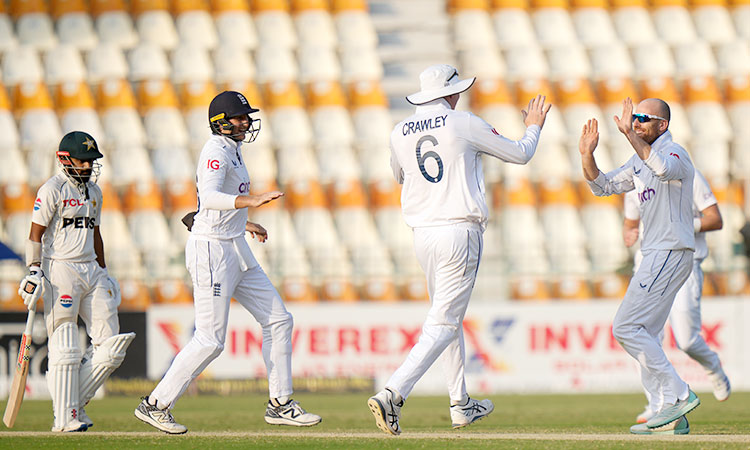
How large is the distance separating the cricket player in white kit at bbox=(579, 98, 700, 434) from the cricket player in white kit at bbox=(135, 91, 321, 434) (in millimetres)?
2162

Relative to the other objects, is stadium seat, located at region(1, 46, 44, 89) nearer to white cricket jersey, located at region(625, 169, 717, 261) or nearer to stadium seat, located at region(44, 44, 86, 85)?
stadium seat, located at region(44, 44, 86, 85)

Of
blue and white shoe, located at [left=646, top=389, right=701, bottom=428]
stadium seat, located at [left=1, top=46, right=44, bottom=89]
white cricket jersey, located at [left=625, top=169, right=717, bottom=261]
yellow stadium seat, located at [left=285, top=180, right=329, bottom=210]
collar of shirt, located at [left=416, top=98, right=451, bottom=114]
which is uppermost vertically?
stadium seat, located at [left=1, top=46, right=44, bottom=89]

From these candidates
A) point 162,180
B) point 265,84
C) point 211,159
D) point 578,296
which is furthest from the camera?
point 265,84

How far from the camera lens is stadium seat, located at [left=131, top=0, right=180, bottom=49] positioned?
1947 cm

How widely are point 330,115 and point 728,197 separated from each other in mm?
6807

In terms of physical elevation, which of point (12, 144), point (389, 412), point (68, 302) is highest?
point (12, 144)

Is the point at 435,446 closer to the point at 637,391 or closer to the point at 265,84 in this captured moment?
the point at 637,391

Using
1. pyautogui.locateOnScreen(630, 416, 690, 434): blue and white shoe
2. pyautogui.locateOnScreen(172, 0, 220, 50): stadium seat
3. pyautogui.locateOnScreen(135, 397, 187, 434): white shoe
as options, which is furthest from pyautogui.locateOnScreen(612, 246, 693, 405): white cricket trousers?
pyautogui.locateOnScreen(172, 0, 220, 50): stadium seat

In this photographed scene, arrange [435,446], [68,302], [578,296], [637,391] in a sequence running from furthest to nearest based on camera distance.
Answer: [578,296], [637,391], [68,302], [435,446]

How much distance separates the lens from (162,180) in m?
17.4

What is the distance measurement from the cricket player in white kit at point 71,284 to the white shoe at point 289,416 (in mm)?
1134

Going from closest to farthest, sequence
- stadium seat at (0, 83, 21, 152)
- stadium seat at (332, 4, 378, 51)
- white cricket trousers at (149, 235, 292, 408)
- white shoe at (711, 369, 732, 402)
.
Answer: white cricket trousers at (149, 235, 292, 408), white shoe at (711, 369, 732, 402), stadium seat at (0, 83, 21, 152), stadium seat at (332, 4, 378, 51)

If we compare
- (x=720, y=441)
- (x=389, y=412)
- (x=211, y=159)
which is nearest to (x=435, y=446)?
(x=389, y=412)

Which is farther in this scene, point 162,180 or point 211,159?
point 162,180
